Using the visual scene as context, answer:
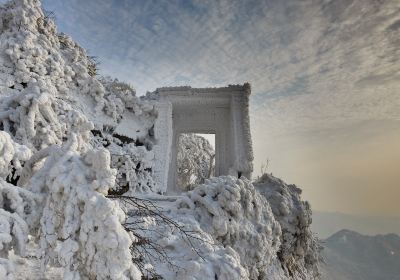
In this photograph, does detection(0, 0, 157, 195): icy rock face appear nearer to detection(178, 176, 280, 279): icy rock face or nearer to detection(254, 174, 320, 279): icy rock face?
detection(178, 176, 280, 279): icy rock face

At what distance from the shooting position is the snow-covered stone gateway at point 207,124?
37.4 ft

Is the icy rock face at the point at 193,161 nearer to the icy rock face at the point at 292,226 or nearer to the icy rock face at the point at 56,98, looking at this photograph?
the icy rock face at the point at 56,98

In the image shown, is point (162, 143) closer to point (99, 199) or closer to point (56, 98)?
point (56, 98)

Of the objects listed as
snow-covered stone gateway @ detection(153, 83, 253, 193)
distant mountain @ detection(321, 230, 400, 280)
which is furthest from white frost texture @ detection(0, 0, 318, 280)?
distant mountain @ detection(321, 230, 400, 280)

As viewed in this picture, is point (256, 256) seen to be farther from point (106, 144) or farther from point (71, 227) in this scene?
point (106, 144)

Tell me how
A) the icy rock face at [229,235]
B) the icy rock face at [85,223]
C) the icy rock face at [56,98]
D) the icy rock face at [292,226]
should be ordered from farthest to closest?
the icy rock face at [292,226]
the icy rock face at [56,98]
the icy rock face at [229,235]
the icy rock face at [85,223]

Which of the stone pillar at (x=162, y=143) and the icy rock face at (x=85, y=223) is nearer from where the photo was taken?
the icy rock face at (x=85, y=223)

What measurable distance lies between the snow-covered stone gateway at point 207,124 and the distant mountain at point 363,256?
107541 millimetres

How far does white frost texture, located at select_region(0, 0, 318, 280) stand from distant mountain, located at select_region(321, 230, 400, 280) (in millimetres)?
110029

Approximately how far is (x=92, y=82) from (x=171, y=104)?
3.34 meters

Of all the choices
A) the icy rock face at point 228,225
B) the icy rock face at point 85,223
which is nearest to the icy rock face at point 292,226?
the icy rock face at point 228,225

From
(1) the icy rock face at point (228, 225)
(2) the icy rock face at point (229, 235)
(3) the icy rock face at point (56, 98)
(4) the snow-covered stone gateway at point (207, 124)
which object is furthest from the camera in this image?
(4) the snow-covered stone gateway at point (207, 124)

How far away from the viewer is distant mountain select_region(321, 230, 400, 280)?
115 metres

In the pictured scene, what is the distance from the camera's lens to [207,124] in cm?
1300
